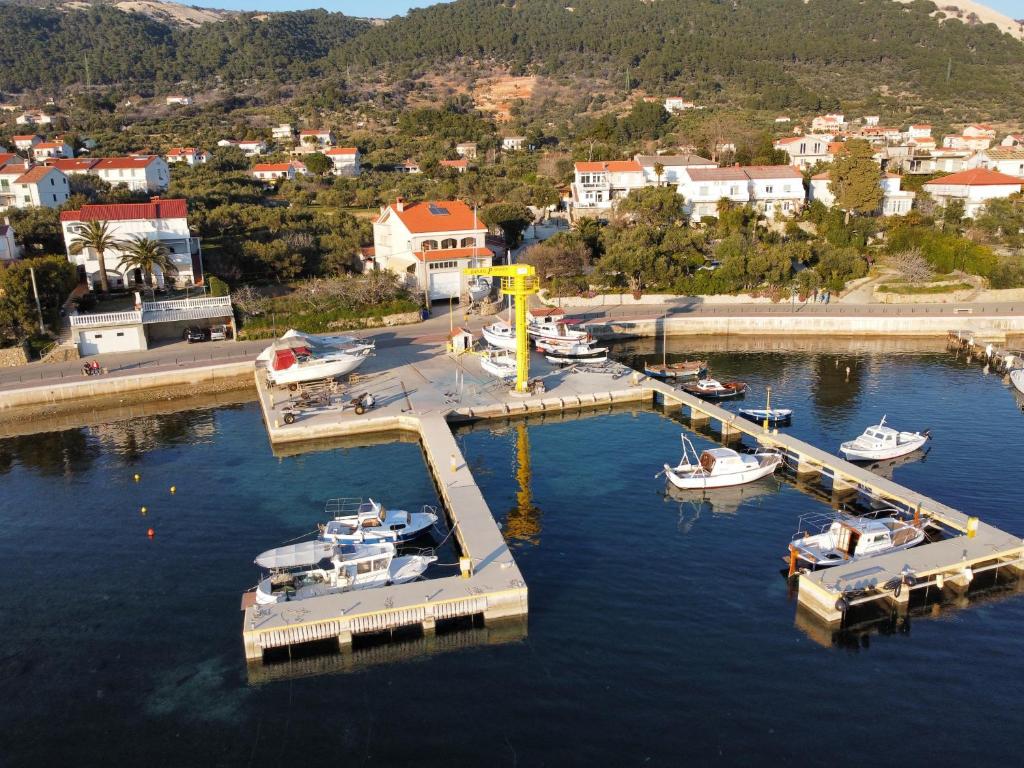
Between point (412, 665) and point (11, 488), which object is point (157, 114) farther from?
point (412, 665)

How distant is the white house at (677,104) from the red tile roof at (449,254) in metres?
93.4

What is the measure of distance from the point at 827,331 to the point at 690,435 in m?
24.1

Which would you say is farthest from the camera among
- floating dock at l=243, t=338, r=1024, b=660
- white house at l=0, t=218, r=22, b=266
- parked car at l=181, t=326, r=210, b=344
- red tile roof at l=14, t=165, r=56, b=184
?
red tile roof at l=14, t=165, r=56, b=184

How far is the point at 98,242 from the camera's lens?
53.5 m

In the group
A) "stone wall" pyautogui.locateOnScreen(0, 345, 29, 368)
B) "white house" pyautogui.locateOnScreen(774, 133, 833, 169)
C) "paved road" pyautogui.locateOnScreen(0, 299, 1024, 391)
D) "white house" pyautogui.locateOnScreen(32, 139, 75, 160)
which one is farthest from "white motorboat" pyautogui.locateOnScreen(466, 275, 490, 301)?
"white house" pyautogui.locateOnScreen(32, 139, 75, 160)

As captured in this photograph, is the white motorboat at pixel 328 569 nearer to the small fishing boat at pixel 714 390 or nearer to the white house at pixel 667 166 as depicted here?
the small fishing boat at pixel 714 390

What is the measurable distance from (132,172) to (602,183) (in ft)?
177

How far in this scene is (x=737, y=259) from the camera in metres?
62.3

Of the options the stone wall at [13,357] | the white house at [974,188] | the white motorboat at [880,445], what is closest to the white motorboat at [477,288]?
the stone wall at [13,357]

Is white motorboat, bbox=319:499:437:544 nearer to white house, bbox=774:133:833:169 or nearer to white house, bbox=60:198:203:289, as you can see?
white house, bbox=60:198:203:289

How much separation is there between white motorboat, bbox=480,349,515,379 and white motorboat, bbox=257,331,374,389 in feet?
22.7

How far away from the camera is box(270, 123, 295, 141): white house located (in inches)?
5399

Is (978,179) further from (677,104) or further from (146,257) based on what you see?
(146,257)

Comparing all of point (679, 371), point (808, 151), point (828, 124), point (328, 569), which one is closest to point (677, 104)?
point (828, 124)
